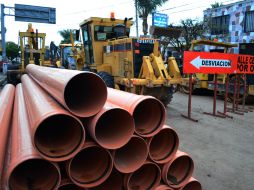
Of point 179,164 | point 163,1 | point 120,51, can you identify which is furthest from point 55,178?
point 163,1

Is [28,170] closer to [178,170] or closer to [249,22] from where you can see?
[178,170]

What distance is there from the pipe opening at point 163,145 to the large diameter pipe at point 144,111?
151mm

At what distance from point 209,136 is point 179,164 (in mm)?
3439

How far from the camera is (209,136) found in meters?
6.43

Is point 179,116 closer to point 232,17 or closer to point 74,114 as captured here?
point 74,114

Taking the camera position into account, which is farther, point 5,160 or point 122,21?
point 122,21

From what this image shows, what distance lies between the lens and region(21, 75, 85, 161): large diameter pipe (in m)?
2.38

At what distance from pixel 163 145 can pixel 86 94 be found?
997 millimetres

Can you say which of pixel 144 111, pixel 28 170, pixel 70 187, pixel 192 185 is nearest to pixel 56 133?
pixel 28 170

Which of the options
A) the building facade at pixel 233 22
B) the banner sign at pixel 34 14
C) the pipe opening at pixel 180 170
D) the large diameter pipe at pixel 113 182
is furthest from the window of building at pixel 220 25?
the large diameter pipe at pixel 113 182

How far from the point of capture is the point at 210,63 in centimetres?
827

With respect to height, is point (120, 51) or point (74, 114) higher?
point (120, 51)

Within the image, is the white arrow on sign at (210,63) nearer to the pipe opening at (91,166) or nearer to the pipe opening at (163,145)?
the pipe opening at (163,145)

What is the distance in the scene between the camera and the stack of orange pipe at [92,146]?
8.08ft
